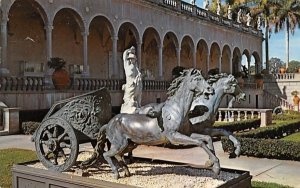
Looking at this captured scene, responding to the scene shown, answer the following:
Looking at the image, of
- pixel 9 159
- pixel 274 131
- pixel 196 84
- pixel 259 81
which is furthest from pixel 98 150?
pixel 259 81

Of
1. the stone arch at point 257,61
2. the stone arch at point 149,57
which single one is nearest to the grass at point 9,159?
the stone arch at point 149,57

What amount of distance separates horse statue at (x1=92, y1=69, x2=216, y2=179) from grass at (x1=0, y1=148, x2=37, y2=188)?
2.61m

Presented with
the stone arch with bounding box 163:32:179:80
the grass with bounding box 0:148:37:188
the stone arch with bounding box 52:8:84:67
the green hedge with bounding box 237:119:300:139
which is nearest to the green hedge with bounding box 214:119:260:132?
the green hedge with bounding box 237:119:300:139

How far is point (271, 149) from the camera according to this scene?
1115 cm

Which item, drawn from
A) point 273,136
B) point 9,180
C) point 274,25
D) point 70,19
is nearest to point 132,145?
point 9,180

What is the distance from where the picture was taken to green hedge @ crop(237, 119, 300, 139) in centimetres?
→ 1365

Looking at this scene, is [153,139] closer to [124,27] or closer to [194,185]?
[194,185]

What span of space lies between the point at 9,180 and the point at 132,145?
296cm

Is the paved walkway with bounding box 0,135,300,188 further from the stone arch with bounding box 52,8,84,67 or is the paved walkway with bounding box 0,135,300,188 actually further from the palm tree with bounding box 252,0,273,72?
the palm tree with bounding box 252,0,273,72

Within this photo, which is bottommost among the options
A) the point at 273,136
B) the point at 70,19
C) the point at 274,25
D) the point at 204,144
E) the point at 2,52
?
the point at 273,136

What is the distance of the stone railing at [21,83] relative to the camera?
17.4m

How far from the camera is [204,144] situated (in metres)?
5.49

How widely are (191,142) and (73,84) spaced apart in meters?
16.2

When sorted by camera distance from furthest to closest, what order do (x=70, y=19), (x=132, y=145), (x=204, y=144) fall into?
(x=70, y=19), (x=132, y=145), (x=204, y=144)
